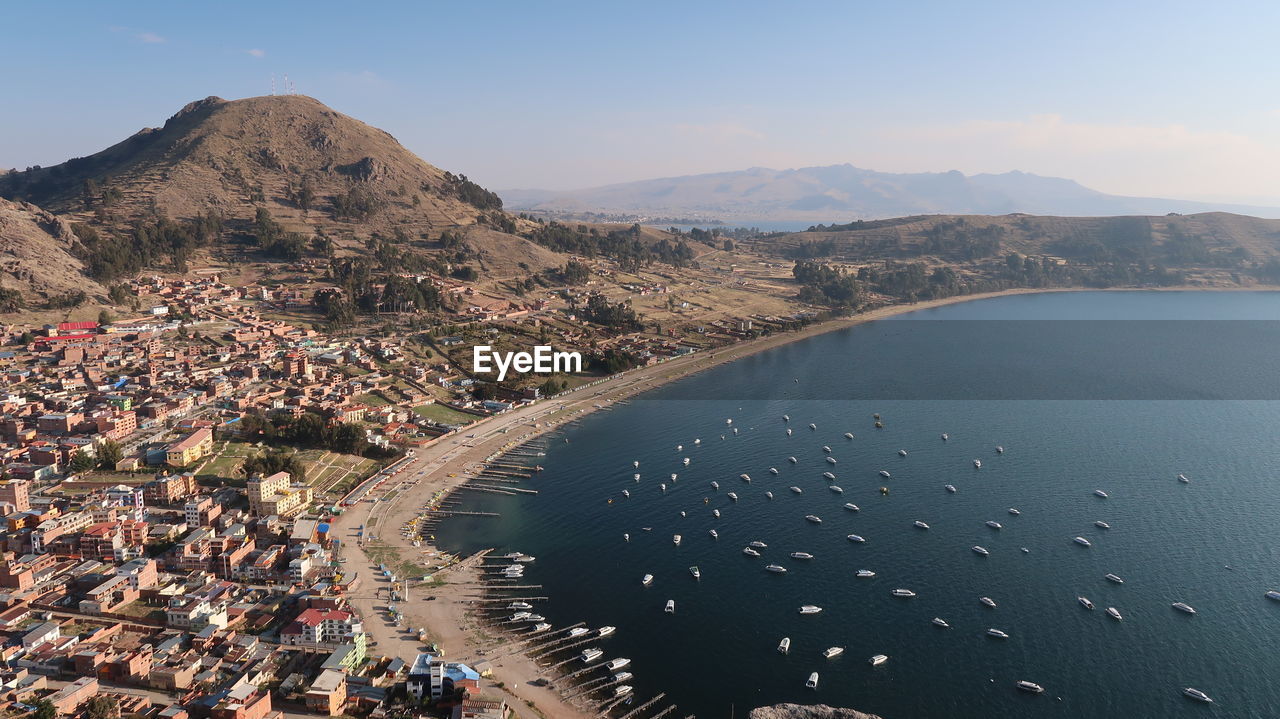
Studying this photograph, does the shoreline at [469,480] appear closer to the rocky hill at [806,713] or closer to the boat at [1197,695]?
the rocky hill at [806,713]

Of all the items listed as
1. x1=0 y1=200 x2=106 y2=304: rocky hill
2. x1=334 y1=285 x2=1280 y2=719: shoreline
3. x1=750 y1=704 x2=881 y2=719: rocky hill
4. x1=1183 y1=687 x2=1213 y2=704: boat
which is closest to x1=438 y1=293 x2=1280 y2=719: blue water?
x1=1183 y1=687 x2=1213 y2=704: boat

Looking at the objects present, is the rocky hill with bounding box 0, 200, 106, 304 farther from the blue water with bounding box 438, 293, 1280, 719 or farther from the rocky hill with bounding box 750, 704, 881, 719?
the rocky hill with bounding box 750, 704, 881, 719

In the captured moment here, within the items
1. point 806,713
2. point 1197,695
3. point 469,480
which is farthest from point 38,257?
point 1197,695

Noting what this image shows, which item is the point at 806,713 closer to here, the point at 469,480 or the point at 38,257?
the point at 469,480

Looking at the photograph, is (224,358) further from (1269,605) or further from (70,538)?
(1269,605)

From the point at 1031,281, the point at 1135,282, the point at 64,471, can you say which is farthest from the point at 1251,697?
the point at 1135,282

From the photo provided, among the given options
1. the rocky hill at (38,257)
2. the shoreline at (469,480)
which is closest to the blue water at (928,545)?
the shoreline at (469,480)
